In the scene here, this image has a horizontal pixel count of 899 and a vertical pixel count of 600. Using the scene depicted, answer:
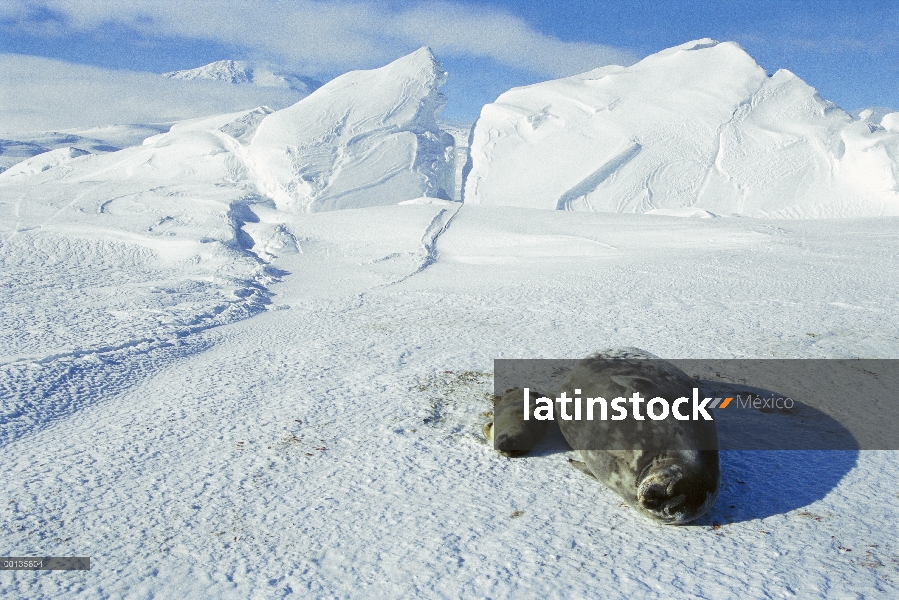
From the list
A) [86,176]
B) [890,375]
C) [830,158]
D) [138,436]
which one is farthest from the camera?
[86,176]

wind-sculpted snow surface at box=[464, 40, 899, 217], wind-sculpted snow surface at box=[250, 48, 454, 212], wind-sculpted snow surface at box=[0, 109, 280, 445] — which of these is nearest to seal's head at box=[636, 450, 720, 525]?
wind-sculpted snow surface at box=[0, 109, 280, 445]

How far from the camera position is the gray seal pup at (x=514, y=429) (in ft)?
10.2

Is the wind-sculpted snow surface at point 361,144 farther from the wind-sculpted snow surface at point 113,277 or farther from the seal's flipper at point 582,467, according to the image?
the seal's flipper at point 582,467

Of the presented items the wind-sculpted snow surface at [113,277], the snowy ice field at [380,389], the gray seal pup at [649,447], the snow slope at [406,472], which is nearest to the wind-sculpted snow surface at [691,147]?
the snowy ice field at [380,389]

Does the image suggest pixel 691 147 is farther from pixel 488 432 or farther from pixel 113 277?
pixel 488 432

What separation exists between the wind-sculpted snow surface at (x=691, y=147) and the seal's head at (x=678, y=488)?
11.2 meters

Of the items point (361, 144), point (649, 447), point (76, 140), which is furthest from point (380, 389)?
point (76, 140)

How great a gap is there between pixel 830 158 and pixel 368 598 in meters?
14.5

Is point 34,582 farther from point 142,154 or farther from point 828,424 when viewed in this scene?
point 142,154

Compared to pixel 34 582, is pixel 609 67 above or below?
above

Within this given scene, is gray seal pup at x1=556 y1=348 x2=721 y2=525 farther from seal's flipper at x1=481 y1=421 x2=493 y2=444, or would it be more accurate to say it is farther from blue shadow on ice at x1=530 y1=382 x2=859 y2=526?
seal's flipper at x1=481 y1=421 x2=493 y2=444

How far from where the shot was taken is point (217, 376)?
167 inches

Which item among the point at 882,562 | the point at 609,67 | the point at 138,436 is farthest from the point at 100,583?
the point at 609,67

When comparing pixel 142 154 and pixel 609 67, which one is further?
pixel 609 67
